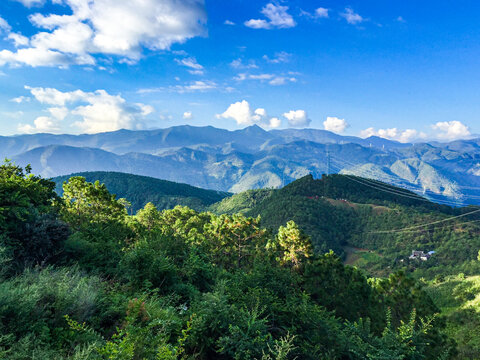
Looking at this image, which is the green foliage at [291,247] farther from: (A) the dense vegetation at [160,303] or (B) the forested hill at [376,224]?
(B) the forested hill at [376,224]

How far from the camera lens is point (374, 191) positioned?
178 meters

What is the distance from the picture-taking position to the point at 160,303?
9391 millimetres

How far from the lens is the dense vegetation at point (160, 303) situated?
6082mm

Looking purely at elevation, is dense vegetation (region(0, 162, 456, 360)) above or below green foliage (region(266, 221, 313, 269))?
above

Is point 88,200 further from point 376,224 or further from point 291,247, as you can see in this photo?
point 376,224

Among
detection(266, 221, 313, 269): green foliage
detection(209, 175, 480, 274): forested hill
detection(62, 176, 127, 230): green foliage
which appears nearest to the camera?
detection(62, 176, 127, 230): green foliage

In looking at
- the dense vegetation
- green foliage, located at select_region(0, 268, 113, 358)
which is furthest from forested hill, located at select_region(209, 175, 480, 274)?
green foliage, located at select_region(0, 268, 113, 358)

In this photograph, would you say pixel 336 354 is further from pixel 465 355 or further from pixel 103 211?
pixel 103 211

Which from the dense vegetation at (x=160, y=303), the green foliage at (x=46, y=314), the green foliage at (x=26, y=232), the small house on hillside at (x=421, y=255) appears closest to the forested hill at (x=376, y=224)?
the small house on hillside at (x=421, y=255)

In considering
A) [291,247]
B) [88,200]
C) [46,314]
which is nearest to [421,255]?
[291,247]

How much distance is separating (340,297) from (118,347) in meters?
19.1

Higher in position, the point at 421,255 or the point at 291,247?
the point at 291,247

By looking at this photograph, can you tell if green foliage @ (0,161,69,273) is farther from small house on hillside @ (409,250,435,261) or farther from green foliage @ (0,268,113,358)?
small house on hillside @ (409,250,435,261)

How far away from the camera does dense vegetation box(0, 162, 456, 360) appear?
6.08m
